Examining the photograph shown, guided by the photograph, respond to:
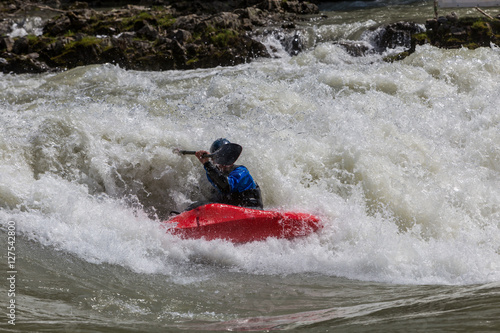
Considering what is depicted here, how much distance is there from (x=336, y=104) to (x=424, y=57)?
2.95m

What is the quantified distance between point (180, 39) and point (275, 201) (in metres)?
7.63

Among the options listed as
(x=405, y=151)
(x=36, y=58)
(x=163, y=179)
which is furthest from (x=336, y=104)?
(x=36, y=58)

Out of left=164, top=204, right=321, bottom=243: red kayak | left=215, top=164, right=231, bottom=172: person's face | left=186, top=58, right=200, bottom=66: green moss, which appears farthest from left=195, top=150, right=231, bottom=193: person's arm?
left=186, top=58, right=200, bottom=66: green moss

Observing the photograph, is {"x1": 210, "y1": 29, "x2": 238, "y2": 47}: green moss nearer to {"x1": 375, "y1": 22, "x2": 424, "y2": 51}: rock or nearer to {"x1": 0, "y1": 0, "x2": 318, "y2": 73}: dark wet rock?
Answer: {"x1": 0, "y1": 0, "x2": 318, "y2": 73}: dark wet rock

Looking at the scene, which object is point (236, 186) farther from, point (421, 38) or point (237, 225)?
point (421, 38)

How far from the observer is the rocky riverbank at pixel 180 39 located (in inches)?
433

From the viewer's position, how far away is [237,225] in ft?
14.6

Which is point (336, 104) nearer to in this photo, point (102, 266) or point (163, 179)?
point (163, 179)

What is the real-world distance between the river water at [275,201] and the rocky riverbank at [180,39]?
7.70ft

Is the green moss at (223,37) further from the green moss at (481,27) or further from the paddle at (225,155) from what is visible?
the paddle at (225,155)

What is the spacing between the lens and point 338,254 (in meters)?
4.17

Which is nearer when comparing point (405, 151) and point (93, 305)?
point (93, 305)

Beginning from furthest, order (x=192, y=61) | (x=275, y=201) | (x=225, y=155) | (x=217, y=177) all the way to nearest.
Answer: (x=192, y=61) → (x=275, y=201) → (x=225, y=155) → (x=217, y=177)

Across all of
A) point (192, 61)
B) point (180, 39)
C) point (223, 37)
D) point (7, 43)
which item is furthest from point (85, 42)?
point (223, 37)
